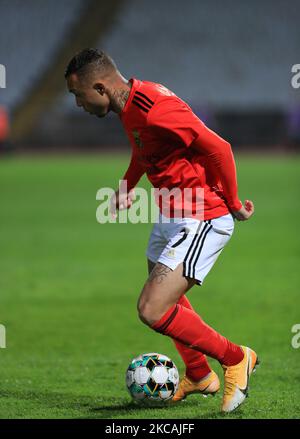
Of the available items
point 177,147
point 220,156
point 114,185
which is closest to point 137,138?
point 177,147

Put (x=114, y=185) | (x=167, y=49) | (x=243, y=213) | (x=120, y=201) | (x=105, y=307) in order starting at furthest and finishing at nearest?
(x=167, y=49) → (x=114, y=185) → (x=105, y=307) → (x=120, y=201) → (x=243, y=213)

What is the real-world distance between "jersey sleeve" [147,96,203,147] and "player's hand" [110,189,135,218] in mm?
720

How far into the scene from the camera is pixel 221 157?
496cm

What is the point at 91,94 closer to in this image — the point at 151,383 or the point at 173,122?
the point at 173,122

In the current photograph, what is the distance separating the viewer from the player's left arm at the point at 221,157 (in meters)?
4.91

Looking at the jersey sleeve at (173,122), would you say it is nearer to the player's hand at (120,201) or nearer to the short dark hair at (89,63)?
the short dark hair at (89,63)

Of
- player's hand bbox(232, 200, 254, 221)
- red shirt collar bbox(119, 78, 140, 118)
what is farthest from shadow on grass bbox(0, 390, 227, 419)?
red shirt collar bbox(119, 78, 140, 118)

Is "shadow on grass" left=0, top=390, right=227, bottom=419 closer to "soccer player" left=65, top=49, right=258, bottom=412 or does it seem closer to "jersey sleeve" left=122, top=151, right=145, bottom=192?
"soccer player" left=65, top=49, right=258, bottom=412

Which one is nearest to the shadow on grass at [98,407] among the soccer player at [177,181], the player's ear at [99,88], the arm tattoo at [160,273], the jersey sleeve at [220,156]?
the soccer player at [177,181]

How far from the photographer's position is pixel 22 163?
29.5m

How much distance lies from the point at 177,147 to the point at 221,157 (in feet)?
0.83

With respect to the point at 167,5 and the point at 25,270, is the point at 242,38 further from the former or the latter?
the point at 25,270

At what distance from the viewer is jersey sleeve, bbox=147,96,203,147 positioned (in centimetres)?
481

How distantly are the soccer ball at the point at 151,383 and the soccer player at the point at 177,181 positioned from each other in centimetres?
26
